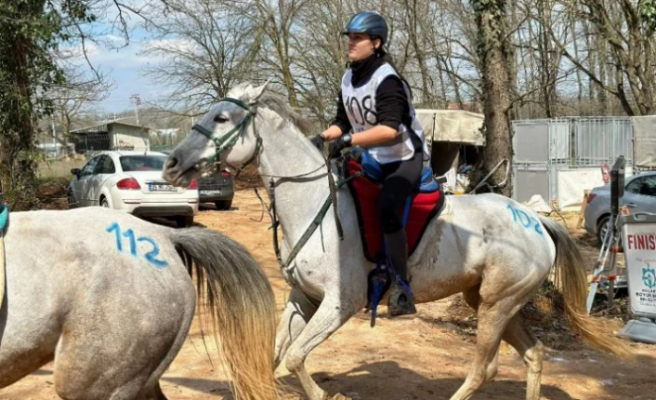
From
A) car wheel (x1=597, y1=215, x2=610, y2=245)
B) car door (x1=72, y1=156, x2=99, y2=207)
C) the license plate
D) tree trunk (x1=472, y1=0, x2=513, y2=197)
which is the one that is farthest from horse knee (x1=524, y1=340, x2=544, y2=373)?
car door (x1=72, y1=156, x2=99, y2=207)

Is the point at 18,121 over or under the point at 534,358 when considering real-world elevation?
over

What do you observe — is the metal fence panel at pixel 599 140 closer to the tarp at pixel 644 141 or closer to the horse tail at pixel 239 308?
the tarp at pixel 644 141

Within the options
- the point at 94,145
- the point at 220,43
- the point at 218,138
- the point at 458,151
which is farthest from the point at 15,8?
the point at 94,145

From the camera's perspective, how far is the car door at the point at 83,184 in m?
15.0

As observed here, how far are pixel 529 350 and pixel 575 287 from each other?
0.73 m

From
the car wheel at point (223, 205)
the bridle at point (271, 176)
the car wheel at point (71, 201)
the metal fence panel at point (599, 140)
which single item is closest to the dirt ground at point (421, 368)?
the bridle at point (271, 176)

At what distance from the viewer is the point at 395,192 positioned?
4.28 metres

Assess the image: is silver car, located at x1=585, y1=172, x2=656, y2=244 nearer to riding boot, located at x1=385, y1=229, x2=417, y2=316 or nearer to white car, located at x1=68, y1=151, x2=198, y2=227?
white car, located at x1=68, y1=151, x2=198, y2=227

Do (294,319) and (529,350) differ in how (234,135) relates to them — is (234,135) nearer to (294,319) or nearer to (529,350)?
(294,319)

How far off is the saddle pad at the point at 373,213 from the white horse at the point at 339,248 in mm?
53

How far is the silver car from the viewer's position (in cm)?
1246

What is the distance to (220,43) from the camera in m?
32.2

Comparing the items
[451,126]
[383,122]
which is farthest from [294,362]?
[451,126]

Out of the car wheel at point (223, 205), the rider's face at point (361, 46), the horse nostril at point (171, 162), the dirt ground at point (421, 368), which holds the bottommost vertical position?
the dirt ground at point (421, 368)
